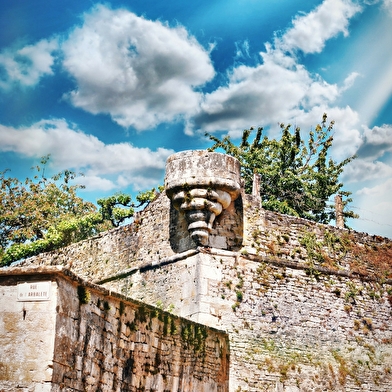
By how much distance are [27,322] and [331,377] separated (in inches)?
353

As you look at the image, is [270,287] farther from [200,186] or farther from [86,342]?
[86,342]

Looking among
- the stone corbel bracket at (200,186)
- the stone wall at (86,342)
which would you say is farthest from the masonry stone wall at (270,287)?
the stone wall at (86,342)

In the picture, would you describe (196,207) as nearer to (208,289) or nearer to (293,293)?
(208,289)

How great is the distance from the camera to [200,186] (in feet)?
50.4

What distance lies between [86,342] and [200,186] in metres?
6.34

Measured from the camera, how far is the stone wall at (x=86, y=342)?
28.7ft

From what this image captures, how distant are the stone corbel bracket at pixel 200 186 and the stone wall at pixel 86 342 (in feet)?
10.7

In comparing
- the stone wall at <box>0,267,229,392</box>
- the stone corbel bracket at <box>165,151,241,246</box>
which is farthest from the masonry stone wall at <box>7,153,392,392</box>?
the stone wall at <box>0,267,229,392</box>

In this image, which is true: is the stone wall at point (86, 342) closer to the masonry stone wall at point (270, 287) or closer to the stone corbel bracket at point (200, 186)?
the masonry stone wall at point (270, 287)

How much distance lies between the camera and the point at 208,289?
15.1 meters

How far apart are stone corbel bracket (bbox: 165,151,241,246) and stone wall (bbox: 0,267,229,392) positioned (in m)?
3.26

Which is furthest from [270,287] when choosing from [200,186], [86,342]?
[86,342]

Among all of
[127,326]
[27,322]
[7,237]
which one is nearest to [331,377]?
[127,326]

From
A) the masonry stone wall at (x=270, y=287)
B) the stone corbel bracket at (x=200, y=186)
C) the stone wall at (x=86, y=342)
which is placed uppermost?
the stone corbel bracket at (x=200, y=186)
